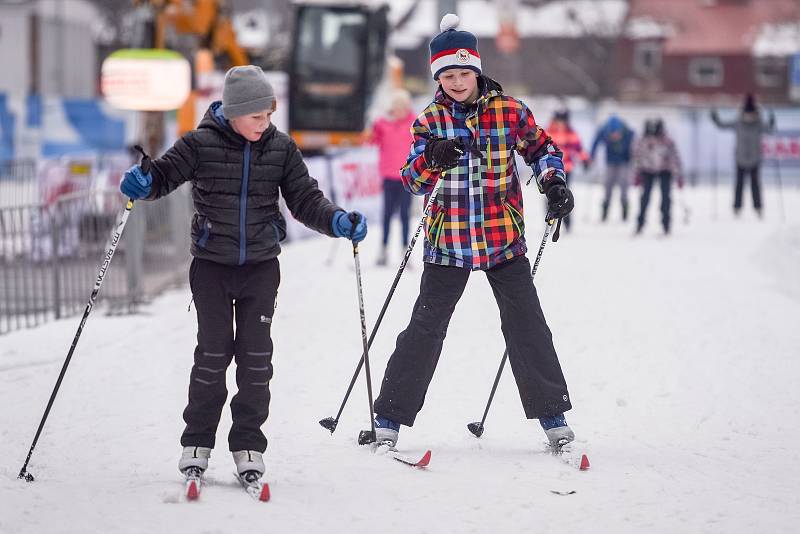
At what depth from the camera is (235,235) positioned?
14.8ft

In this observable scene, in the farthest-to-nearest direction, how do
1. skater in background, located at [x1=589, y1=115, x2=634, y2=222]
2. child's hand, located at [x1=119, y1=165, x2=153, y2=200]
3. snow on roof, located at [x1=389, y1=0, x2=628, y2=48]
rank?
snow on roof, located at [x1=389, y1=0, x2=628, y2=48]
skater in background, located at [x1=589, y1=115, x2=634, y2=222]
child's hand, located at [x1=119, y1=165, x2=153, y2=200]

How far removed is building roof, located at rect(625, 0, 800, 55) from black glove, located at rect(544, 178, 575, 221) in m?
48.2

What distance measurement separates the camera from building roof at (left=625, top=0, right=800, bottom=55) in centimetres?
5103

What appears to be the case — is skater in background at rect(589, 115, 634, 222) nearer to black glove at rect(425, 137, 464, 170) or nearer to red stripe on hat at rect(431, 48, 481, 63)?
red stripe on hat at rect(431, 48, 481, 63)

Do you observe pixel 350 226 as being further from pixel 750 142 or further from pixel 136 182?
pixel 750 142

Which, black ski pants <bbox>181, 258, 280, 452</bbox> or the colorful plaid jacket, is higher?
the colorful plaid jacket

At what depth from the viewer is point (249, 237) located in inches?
178

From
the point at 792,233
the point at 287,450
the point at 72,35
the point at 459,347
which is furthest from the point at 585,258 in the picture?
the point at 72,35

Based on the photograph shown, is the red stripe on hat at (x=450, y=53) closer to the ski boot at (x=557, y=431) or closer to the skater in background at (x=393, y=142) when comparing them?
the ski boot at (x=557, y=431)

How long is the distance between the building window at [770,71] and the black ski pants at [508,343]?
1903 inches

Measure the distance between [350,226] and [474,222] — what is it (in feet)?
2.09

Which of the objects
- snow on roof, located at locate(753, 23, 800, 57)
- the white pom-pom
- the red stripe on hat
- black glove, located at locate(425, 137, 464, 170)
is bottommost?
black glove, located at locate(425, 137, 464, 170)

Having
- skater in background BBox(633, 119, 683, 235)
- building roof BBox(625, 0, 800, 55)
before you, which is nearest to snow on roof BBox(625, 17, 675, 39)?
building roof BBox(625, 0, 800, 55)

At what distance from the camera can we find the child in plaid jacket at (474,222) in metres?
5.00
